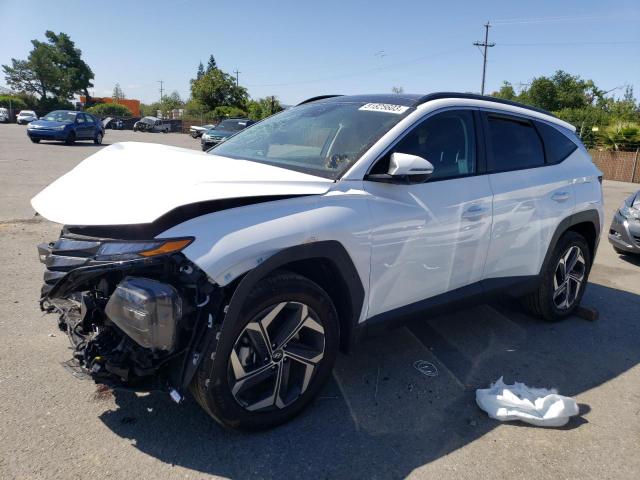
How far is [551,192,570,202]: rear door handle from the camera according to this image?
4.08 meters

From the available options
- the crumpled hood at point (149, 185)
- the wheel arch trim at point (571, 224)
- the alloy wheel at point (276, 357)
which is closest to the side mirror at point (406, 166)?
the crumpled hood at point (149, 185)

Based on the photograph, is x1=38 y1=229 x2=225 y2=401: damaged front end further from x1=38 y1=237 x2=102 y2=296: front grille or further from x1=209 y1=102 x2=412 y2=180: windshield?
x1=209 y1=102 x2=412 y2=180: windshield

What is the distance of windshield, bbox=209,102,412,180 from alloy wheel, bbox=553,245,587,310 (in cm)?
235

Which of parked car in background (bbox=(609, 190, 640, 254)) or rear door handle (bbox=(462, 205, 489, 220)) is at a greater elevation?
rear door handle (bbox=(462, 205, 489, 220))

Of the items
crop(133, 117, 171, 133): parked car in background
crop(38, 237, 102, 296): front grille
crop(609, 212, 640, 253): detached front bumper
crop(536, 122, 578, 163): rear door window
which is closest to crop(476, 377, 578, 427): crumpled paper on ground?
crop(536, 122, 578, 163): rear door window

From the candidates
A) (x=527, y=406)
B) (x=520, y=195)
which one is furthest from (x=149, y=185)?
(x=520, y=195)

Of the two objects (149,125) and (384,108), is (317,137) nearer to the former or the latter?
(384,108)

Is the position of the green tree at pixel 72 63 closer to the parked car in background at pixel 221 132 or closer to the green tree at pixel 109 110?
the green tree at pixel 109 110

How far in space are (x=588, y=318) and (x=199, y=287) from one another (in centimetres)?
402

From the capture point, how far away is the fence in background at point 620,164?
21.7 metres

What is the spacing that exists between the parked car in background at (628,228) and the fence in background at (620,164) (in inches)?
670

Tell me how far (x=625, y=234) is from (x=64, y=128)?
70.3 ft

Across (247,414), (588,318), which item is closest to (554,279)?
(588,318)

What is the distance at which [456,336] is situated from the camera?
4.12m
